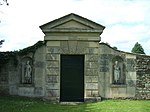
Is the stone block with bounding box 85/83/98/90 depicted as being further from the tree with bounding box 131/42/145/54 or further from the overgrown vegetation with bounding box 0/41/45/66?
the tree with bounding box 131/42/145/54

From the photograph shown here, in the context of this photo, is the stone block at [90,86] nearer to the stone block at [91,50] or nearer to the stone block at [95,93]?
the stone block at [95,93]

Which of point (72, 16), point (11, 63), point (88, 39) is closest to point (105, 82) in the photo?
point (88, 39)

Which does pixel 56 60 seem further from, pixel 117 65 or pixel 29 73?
pixel 117 65

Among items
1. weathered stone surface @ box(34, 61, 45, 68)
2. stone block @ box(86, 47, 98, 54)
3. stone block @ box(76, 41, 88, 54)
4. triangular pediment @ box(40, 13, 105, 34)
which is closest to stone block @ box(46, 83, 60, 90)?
weathered stone surface @ box(34, 61, 45, 68)

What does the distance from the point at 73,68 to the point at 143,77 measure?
3.62m

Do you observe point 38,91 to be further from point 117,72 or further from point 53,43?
point 117,72

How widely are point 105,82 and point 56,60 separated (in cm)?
272

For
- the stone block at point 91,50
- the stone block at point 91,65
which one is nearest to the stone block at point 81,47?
the stone block at point 91,50

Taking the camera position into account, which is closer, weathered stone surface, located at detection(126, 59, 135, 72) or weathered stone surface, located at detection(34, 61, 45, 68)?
weathered stone surface, located at detection(34, 61, 45, 68)

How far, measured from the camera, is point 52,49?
18.0m

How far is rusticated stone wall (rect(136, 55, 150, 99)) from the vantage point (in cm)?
1852

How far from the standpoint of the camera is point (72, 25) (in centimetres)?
1794

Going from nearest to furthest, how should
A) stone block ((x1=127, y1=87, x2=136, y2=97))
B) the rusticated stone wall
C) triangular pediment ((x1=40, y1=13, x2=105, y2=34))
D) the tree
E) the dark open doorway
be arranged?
1. triangular pediment ((x1=40, y1=13, x2=105, y2=34))
2. the dark open doorway
3. stone block ((x1=127, y1=87, x2=136, y2=97))
4. the rusticated stone wall
5. the tree

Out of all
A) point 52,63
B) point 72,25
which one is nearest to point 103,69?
point 52,63
